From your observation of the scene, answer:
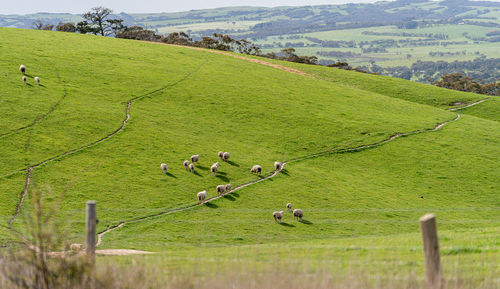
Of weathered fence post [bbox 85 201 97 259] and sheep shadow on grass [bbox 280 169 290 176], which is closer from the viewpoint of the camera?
weathered fence post [bbox 85 201 97 259]

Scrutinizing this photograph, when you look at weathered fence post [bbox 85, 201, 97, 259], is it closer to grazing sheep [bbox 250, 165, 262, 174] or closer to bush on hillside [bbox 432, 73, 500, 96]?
grazing sheep [bbox 250, 165, 262, 174]

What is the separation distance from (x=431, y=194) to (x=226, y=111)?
23.9 meters

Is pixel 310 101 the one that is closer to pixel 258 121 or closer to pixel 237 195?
pixel 258 121

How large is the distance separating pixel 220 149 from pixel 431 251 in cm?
3437

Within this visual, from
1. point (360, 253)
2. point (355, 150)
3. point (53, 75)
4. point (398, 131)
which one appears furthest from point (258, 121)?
point (360, 253)

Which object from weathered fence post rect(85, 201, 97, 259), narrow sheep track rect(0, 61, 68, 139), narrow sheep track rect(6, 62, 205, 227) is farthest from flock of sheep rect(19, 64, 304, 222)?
weathered fence post rect(85, 201, 97, 259)

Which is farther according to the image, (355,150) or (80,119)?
(355,150)

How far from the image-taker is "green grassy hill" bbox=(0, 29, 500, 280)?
29891 mm

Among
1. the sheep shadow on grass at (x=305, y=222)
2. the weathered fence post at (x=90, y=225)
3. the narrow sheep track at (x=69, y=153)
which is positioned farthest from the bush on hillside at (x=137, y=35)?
the weathered fence post at (x=90, y=225)

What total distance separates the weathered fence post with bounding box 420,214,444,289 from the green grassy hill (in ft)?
27.4

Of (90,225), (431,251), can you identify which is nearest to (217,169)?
(90,225)

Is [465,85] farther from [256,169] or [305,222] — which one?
[305,222]

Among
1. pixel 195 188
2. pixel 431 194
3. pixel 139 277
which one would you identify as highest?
pixel 139 277

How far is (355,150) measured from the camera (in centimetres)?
4766
